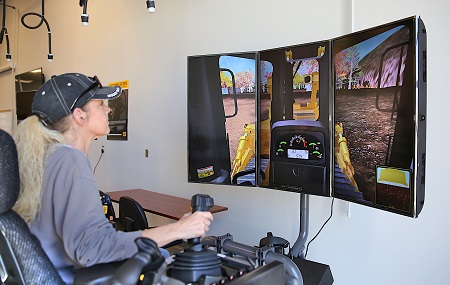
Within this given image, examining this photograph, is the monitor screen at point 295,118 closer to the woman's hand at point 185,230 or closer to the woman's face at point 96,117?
the woman's hand at point 185,230

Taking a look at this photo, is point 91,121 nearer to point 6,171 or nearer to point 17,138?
point 17,138

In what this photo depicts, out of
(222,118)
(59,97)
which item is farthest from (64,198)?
(222,118)

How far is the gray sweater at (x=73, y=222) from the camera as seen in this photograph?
1.08 meters

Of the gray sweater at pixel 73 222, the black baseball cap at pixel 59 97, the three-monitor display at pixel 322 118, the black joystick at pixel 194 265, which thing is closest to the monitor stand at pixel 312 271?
the three-monitor display at pixel 322 118

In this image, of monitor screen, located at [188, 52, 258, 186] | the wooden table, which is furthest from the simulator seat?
the wooden table

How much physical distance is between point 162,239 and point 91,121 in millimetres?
544

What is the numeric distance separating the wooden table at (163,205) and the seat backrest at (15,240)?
58.8 inches

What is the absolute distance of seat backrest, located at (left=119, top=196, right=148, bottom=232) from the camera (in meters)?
2.29

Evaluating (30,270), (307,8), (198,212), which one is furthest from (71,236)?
(307,8)

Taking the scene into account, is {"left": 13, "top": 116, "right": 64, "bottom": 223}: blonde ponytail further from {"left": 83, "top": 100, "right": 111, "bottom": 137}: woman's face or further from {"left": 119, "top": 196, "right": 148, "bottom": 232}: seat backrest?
{"left": 119, "top": 196, "right": 148, "bottom": 232}: seat backrest

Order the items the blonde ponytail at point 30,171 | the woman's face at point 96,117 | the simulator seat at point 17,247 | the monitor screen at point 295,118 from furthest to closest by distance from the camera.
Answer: the monitor screen at point 295,118, the woman's face at point 96,117, the blonde ponytail at point 30,171, the simulator seat at point 17,247

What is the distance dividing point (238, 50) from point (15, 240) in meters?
2.43

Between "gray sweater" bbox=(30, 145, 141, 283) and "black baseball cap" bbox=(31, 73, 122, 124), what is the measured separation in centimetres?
16

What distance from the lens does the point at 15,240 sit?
106cm
